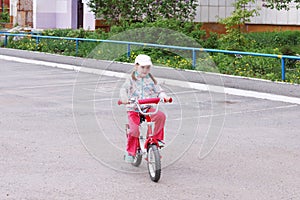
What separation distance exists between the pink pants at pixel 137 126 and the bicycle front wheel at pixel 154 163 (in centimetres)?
22

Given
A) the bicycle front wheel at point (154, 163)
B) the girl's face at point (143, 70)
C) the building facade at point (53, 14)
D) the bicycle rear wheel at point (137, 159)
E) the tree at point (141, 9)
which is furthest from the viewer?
the building facade at point (53, 14)

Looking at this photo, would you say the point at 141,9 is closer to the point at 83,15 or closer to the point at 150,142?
the point at 83,15

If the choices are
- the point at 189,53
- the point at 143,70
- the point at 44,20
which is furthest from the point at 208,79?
the point at 44,20

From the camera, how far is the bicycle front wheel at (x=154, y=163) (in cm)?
885

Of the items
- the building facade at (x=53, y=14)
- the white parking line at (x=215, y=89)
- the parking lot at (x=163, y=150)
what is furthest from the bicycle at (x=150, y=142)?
the building facade at (x=53, y=14)

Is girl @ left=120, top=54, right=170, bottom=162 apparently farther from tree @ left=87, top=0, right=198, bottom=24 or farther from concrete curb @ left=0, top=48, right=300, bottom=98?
tree @ left=87, top=0, right=198, bottom=24

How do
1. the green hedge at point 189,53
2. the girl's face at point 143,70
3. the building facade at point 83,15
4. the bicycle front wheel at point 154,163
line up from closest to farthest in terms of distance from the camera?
1. the bicycle front wheel at point 154,163
2. the girl's face at point 143,70
3. the green hedge at point 189,53
4. the building facade at point 83,15

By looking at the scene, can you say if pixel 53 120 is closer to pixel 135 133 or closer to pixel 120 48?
pixel 135 133

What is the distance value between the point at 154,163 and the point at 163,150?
2.14 m

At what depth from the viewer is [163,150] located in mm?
11148

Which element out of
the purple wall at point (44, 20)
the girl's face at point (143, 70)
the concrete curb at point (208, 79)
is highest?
the purple wall at point (44, 20)

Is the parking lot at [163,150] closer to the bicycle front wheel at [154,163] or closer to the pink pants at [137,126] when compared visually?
the bicycle front wheel at [154,163]

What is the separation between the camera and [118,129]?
12.9 m

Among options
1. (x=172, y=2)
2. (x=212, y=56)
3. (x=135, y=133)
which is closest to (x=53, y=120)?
(x=135, y=133)
